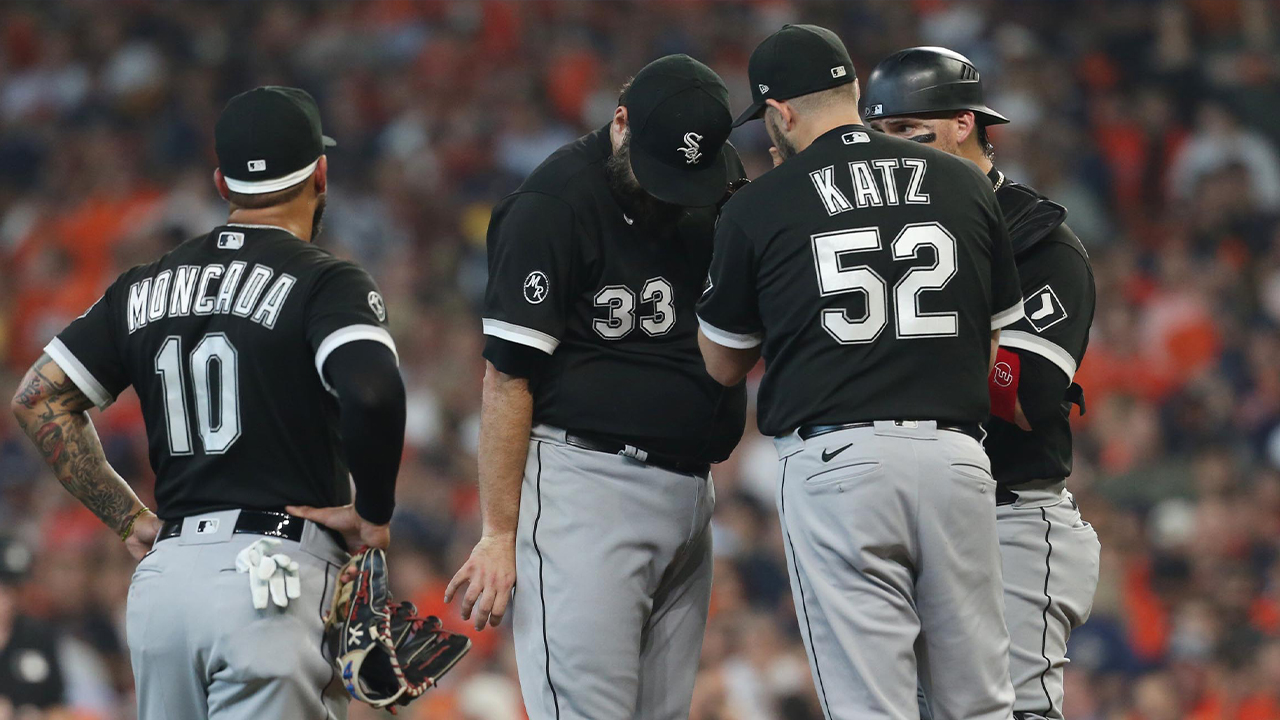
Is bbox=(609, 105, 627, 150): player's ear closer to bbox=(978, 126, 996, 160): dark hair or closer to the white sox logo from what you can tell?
the white sox logo

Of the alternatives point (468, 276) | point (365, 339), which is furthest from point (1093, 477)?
point (365, 339)

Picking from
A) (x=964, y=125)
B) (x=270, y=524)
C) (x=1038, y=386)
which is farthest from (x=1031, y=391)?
(x=270, y=524)

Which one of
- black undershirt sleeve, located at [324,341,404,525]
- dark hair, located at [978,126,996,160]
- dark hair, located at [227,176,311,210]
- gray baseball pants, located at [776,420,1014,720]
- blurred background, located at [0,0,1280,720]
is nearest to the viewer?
gray baseball pants, located at [776,420,1014,720]

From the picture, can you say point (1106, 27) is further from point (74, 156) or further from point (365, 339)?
point (365, 339)

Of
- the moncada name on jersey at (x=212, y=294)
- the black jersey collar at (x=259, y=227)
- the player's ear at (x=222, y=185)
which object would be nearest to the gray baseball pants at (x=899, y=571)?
the moncada name on jersey at (x=212, y=294)

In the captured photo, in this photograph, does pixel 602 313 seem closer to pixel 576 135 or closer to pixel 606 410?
pixel 606 410

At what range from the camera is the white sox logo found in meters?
3.59

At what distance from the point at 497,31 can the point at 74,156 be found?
12.6 ft

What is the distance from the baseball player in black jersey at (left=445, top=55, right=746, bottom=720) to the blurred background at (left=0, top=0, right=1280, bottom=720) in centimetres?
377

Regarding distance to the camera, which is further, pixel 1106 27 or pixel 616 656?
pixel 1106 27

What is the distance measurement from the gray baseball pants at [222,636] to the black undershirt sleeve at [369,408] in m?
0.26

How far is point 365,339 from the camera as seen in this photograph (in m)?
3.42

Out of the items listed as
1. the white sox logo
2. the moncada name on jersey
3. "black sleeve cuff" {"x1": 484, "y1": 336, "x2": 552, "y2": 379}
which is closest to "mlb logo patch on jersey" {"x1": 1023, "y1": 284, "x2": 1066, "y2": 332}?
the white sox logo

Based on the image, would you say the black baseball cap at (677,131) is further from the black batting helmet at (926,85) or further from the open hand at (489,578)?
the open hand at (489,578)
